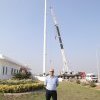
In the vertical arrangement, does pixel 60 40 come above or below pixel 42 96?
above

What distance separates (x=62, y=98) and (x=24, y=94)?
2625 millimetres

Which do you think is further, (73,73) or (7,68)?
(73,73)

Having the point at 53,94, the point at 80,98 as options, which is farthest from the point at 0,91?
the point at 53,94

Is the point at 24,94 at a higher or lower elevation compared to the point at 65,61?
lower

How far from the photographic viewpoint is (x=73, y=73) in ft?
206

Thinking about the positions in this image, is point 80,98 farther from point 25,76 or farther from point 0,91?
point 25,76

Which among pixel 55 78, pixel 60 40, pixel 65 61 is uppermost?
pixel 60 40

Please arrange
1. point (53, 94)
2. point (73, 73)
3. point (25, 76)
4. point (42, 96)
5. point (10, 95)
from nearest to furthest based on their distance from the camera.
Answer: point (53, 94)
point (10, 95)
point (42, 96)
point (25, 76)
point (73, 73)

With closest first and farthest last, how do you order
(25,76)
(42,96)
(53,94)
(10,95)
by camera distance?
(53,94), (10,95), (42,96), (25,76)

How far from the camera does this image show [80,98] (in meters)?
18.1

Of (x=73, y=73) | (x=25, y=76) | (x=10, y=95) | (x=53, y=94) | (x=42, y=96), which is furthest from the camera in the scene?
(x=73, y=73)

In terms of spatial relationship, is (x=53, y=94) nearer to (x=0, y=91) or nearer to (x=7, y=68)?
(x=0, y=91)

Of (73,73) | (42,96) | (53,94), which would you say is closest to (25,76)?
(42,96)

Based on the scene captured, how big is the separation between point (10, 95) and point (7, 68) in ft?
65.5
